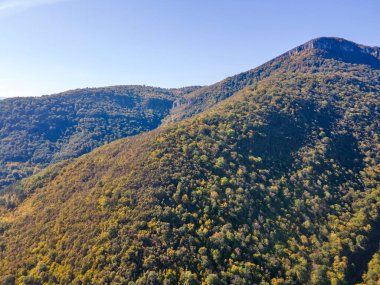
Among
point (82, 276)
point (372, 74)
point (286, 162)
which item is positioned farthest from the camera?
point (372, 74)

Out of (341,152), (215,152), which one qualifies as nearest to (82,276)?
(215,152)

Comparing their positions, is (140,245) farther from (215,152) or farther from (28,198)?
(28,198)

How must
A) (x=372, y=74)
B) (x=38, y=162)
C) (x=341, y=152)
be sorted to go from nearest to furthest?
(x=341, y=152) < (x=38, y=162) < (x=372, y=74)

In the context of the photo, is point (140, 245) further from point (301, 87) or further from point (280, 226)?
point (301, 87)

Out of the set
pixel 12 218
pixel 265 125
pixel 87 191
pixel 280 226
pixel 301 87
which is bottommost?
pixel 280 226

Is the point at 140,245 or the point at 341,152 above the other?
the point at 341,152

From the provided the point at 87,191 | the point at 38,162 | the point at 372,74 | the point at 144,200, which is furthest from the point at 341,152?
the point at 38,162

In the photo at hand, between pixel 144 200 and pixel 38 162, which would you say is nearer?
pixel 144 200
